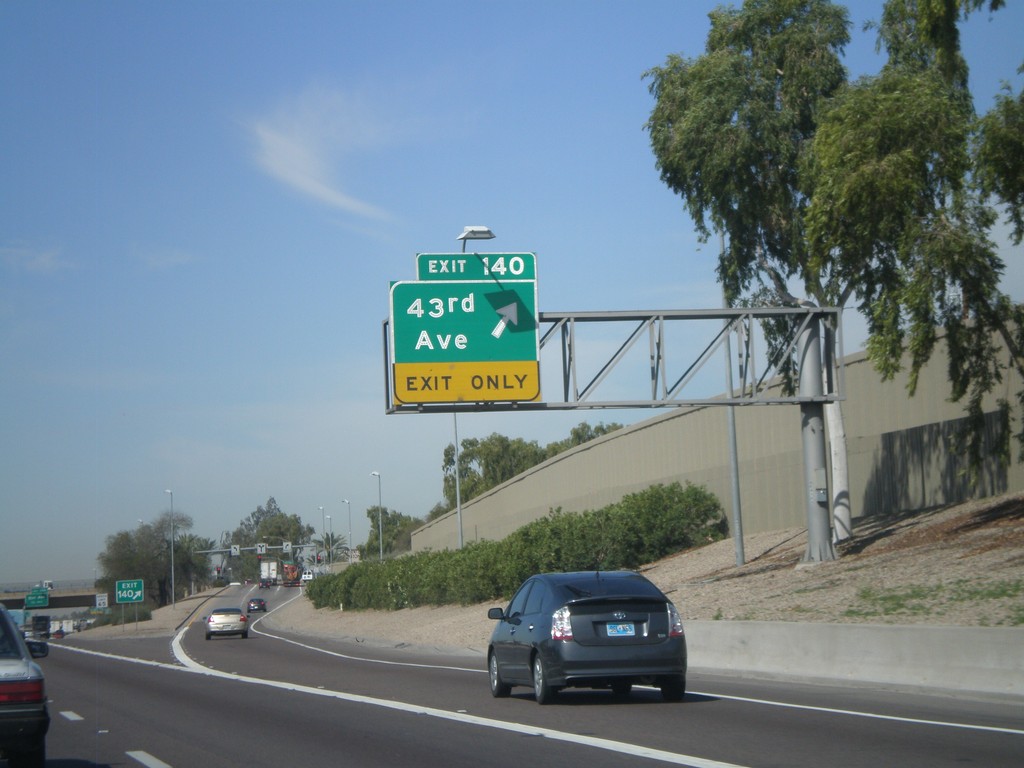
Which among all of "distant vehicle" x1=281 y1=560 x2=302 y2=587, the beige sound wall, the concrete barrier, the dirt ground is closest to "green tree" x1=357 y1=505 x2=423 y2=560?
"distant vehicle" x1=281 y1=560 x2=302 y2=587

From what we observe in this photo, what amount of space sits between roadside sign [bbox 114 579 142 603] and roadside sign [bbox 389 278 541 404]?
55336 millimetres

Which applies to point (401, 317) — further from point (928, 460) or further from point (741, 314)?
point (928, 460)

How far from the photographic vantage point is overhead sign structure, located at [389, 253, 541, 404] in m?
25.2

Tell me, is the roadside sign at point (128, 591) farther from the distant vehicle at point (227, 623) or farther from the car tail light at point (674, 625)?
the car tail light at point (674, 625)

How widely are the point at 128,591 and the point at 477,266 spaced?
186 feet

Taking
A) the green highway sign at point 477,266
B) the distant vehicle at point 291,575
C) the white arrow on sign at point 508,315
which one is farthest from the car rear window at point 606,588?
the distant vehicle at point 291,575

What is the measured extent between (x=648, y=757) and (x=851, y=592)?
14.3 m

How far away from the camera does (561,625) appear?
602 inches

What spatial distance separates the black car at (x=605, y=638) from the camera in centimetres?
1512

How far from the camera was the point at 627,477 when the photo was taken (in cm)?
5128

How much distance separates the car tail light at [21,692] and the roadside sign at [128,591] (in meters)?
68.5

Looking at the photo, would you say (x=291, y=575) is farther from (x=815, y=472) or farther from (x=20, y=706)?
(x=20, y=706)

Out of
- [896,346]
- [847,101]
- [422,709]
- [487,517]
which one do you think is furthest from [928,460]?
[487,517]

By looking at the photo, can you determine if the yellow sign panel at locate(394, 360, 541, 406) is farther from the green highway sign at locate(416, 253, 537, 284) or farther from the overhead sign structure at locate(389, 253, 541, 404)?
the green highway sign at locate(416, 253, 537, 284)
